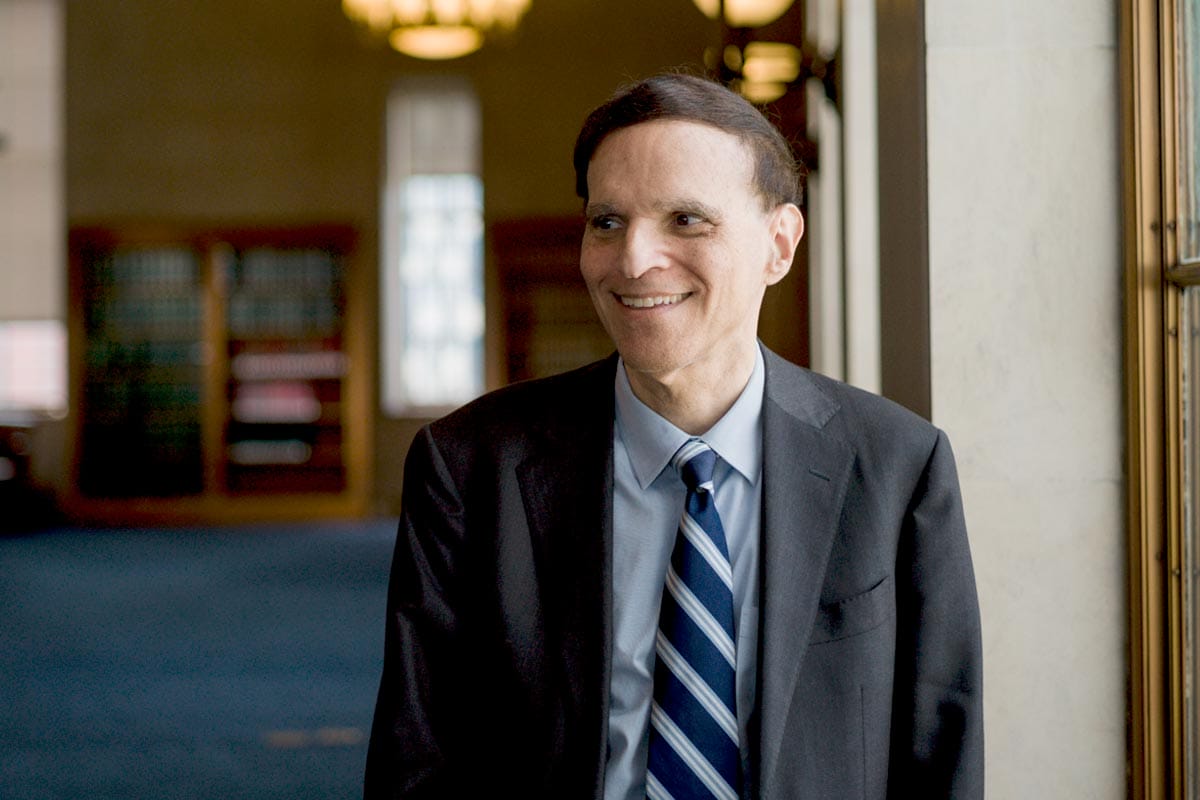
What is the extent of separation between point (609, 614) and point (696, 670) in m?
0.14

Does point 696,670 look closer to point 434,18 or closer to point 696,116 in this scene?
point 696,116

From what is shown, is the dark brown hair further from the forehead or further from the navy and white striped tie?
the navy and white striped tie

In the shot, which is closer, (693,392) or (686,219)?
(686,219)

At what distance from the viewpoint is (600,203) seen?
1.56 meters

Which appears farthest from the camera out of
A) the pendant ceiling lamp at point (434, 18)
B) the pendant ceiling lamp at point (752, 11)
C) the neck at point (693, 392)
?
the pendant ceiling lamp at point (434, 18)

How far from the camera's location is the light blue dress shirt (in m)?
1.57

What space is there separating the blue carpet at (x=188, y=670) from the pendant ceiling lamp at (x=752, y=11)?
3.05 metres

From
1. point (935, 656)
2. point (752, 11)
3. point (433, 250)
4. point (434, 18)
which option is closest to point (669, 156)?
point (935, 656)

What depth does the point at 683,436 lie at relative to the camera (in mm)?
1651

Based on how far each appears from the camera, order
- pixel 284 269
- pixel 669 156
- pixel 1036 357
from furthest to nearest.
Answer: pixel 284 269
pixel 1036 357
pixel 669 156

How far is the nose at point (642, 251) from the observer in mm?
1529

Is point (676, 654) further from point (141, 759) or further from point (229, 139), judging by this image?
point (229, 139)

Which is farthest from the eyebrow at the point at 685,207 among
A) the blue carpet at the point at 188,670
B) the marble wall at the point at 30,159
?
the marble wall at the point at 30,159

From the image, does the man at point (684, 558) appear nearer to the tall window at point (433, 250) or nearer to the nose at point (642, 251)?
the nose at point (642, 251)
